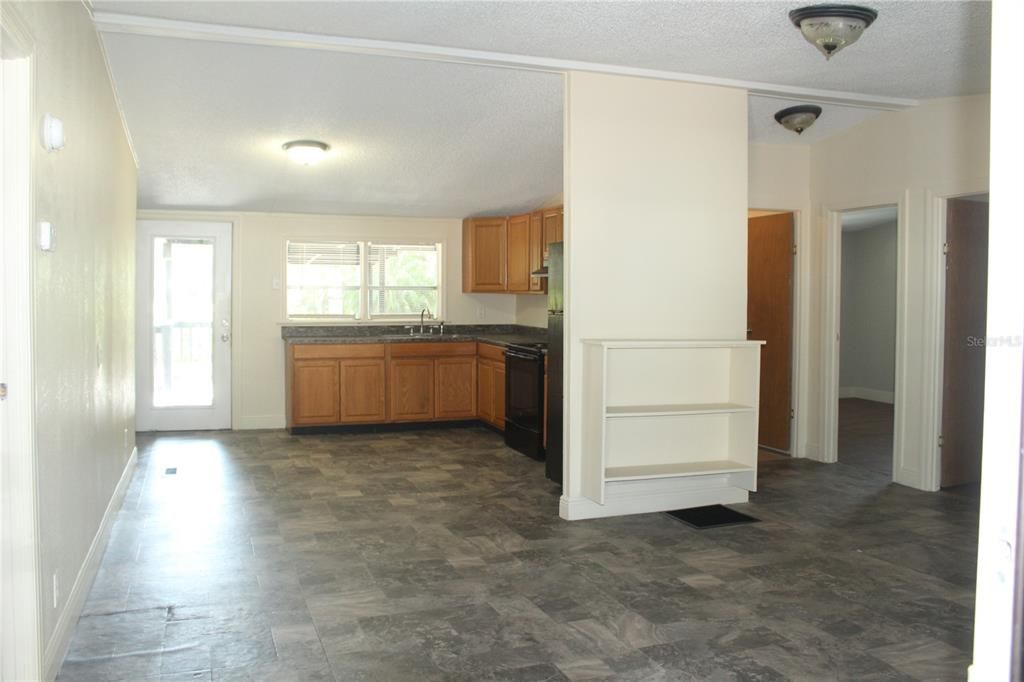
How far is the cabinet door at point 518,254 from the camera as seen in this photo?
296 inches

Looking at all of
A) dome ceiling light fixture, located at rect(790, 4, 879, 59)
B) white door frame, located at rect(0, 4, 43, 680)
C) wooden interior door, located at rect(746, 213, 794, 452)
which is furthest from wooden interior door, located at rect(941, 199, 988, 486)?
white door frame, located at rect(0, 4, 43, 680)

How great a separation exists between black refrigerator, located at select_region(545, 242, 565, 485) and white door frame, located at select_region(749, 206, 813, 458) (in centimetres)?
194

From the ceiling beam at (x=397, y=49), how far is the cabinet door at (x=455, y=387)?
3841 mm

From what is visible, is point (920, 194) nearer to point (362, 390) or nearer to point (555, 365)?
point (555, 365)

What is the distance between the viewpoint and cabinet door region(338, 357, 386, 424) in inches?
288

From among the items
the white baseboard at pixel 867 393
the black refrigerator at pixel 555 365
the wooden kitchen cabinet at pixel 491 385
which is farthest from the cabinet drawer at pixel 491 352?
the white baseboard at pixel 867 393

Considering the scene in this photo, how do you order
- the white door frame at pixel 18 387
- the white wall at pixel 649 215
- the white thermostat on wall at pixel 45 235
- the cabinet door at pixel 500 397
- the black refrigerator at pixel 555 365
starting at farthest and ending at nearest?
the cabinet door at pixel 500 397
the black refrigerator at pixel 555 365
the white wall at pixel 649 215
the white thermostat on wall at pixel 45 235
the white door frame at pixel 18 387

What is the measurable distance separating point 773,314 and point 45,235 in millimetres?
5183

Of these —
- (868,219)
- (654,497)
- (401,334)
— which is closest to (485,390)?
(401,334)

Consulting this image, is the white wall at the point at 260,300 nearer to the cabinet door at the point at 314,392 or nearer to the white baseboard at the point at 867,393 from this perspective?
the cabinet door at the point at 314,392

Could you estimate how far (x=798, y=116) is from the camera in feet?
16.5

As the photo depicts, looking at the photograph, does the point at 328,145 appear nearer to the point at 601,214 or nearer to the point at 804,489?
the point at 601,214

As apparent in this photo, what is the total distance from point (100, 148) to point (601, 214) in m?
2.47

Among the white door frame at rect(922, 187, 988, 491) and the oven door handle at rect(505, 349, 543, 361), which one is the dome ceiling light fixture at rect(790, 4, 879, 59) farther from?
the oven door handle at rect(505, 349, 543, 361)
